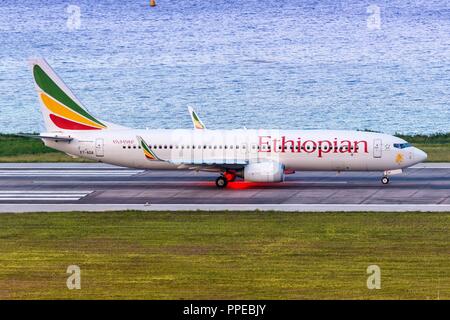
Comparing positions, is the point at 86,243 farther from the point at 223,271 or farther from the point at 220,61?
the point at 220,61

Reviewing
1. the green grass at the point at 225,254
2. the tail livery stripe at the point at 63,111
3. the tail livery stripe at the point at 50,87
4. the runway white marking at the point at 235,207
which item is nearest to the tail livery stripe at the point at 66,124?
the tail livery stripe at the point at 63,111

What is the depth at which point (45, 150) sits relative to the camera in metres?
Answer: 89.1

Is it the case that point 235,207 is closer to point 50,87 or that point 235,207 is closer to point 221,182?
point 221,182

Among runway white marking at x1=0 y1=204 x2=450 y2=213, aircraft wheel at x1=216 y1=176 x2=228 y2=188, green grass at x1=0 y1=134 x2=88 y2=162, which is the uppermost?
green grass at x1=0 y1=134 x2=88 y2=162

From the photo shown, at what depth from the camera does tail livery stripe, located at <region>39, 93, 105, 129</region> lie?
69688mm

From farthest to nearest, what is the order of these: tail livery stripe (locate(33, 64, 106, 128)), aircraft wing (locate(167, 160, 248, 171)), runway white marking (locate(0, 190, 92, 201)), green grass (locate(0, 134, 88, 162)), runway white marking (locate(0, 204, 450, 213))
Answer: green grass (locate(0, 134, 88, 162)) < tail livery stripe (locate(33, 64, 106, 128)) < aircraft wing (locate(167, 160, 248, 171)) < runway white marking (locate(0, 190, 92, 201)) < runway white marking (locate(0, 204, 450, 213))

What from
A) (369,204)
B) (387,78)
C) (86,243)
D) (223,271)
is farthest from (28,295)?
(387,78)

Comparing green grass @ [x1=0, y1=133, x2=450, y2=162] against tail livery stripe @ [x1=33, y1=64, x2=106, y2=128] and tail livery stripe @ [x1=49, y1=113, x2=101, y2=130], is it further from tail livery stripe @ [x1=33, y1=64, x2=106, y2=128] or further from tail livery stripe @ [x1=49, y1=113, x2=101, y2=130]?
tail livery stripe @ [x1=33, y1=64, x2=106, y2=128]

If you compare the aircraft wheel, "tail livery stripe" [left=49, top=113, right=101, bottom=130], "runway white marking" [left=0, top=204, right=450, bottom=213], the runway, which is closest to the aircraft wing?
the aircraft wheel

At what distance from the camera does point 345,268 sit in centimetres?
4253

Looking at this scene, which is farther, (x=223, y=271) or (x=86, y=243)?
(x=86, y=243)
